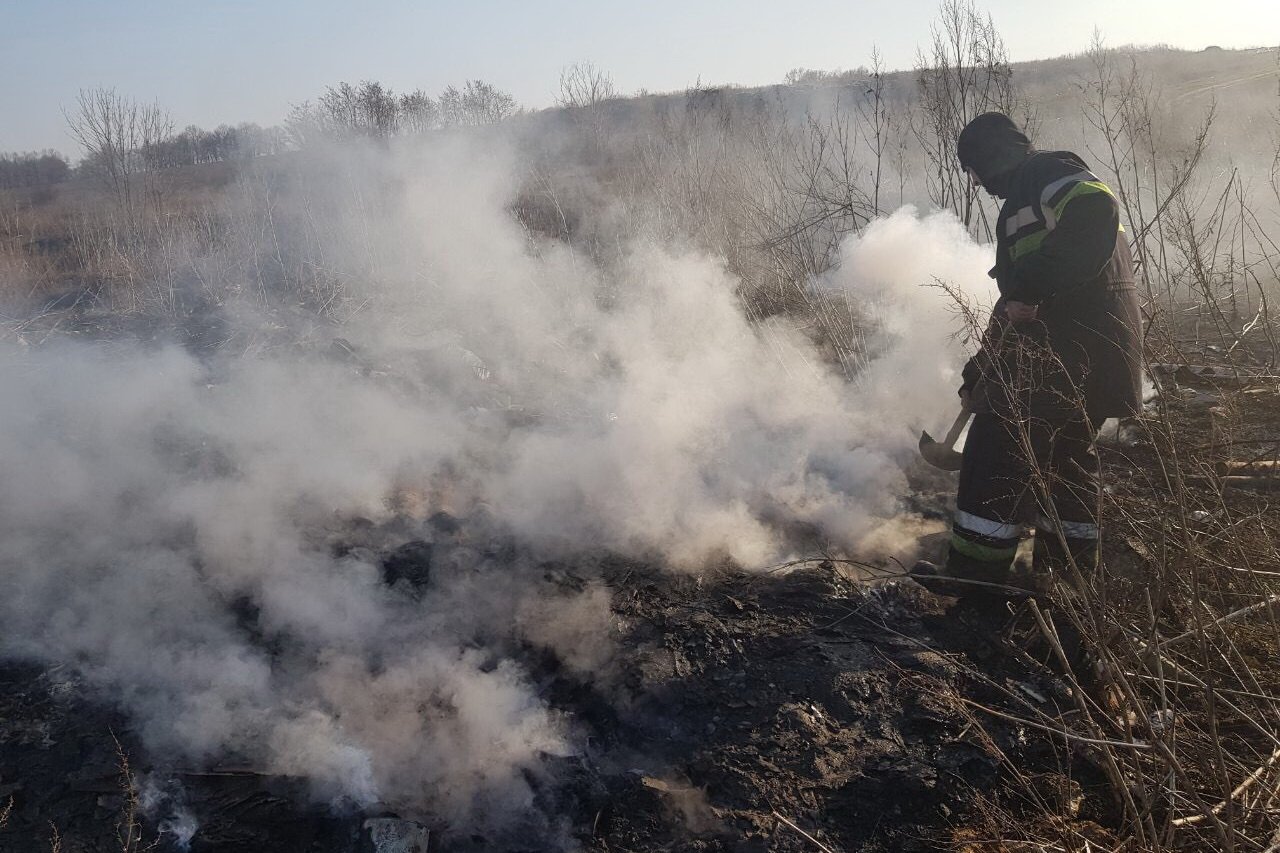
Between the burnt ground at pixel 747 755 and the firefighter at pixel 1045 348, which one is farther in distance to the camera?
the firefighter at pixel 1045 348

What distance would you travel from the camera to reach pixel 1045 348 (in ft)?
9.88

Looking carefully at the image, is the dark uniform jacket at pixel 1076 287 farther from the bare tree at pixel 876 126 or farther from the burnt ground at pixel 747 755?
the bare tree at pixel 876 126

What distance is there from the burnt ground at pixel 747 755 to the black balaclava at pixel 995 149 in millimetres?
1522

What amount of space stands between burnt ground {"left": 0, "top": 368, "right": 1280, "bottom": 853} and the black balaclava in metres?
1.52

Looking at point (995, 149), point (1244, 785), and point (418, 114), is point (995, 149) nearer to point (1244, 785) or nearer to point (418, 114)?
point (1244, 785)

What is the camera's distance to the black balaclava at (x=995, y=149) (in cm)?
336

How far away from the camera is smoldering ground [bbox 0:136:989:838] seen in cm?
270

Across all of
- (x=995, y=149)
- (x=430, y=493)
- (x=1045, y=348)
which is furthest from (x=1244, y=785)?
(x=430, y=493)

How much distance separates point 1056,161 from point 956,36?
6924 mm

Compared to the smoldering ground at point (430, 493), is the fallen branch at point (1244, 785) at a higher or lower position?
lower

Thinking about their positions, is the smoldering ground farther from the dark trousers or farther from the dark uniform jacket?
the dark uniform jacket

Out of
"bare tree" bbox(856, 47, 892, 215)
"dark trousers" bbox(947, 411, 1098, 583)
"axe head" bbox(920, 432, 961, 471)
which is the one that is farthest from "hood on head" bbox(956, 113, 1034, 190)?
"bare tree" bbox(856, 47, 892, 215)

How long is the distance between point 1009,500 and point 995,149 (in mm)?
1550

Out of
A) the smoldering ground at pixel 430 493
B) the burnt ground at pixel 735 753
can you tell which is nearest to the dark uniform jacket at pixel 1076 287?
the burnt ground at pixel 735 753
